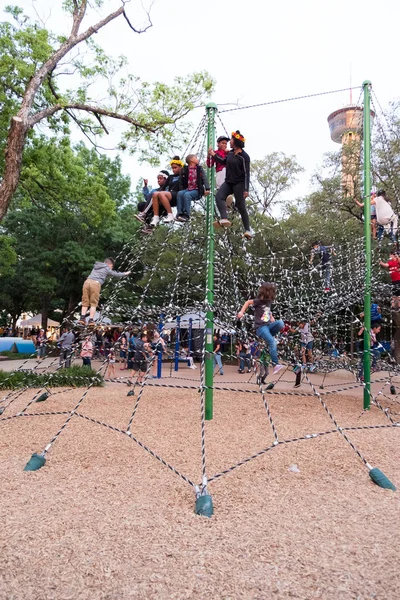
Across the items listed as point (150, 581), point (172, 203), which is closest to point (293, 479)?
point (150, 581)

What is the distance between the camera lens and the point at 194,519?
3.09m

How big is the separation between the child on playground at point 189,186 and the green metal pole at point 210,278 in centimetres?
40

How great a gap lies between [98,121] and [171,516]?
36.4 ft

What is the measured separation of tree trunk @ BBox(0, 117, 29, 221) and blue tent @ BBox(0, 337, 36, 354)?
16.7 metres

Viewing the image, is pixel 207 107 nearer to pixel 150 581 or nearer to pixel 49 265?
pixel 150 581

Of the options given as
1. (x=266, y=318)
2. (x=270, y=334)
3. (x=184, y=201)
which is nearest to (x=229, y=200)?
(x=184, y=201)

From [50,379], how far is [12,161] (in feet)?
15.4

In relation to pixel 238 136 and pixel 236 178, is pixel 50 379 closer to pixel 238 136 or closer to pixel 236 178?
pixel 236 178

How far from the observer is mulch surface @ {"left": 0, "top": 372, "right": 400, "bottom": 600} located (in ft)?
7.52

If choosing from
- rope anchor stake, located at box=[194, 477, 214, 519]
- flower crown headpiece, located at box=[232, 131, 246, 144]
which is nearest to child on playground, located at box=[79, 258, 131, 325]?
flower crown headpiece, located at box=[232, 131, 246, 144]

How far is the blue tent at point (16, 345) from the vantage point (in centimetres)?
2444

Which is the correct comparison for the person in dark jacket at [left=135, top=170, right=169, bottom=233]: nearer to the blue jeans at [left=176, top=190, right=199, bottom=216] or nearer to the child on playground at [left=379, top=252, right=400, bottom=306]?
the blue jeans at [left=176, top=190, right=199, bottom=216]

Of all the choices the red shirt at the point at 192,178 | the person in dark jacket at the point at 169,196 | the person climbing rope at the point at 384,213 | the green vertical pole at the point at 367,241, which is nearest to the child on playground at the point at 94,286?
the person in dark jacket at the point at 169,196

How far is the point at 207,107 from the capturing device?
6742mm
